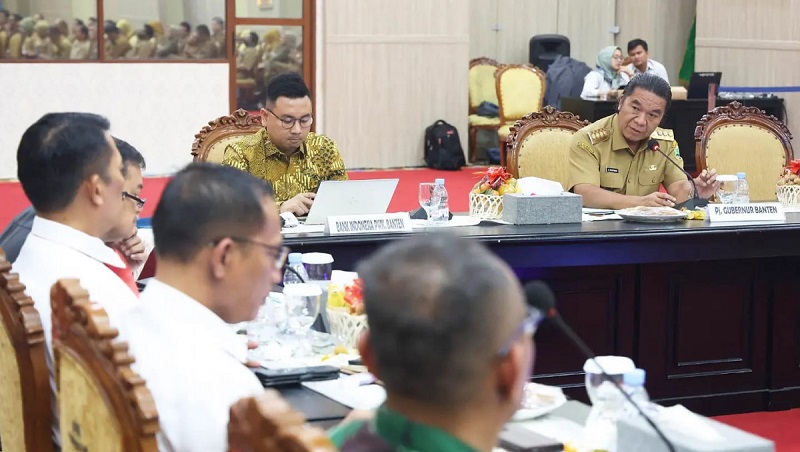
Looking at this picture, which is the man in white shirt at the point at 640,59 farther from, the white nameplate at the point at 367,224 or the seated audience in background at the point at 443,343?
the seated audience in background at the point at 443,343

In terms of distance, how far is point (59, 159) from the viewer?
2459 millimetres

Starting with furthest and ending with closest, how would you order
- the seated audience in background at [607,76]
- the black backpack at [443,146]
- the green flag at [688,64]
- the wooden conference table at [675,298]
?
1. the green flag at [688,64]
2. the black backpack at [443,146]
3. the seated audience in background at [607,76]
4. the wooden conference table at [675,298]

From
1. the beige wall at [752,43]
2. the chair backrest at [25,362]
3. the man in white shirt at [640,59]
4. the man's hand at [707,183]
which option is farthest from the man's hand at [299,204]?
the beige wall at [752,43]

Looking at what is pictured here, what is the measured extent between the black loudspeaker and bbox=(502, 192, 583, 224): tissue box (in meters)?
7.52

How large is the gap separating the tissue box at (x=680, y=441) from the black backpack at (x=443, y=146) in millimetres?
8617

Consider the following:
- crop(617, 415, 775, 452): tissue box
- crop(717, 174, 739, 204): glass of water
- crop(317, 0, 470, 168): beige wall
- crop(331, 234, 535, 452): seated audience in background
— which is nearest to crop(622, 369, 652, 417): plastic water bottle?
crop(617, 415, 775, 452): tissue box

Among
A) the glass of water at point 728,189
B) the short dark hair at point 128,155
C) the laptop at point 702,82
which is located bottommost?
the glass of water at point 728,189

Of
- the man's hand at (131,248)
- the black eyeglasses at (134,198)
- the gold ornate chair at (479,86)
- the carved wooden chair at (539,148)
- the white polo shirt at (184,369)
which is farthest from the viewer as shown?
the gold ornate chair at (479,86)

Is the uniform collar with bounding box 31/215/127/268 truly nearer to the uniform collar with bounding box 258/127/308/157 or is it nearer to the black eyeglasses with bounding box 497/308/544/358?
the black eyeglasses with bounding box 497/308/544/358

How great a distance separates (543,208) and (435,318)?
309 centimetres

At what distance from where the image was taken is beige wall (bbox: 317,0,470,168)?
10172 mm

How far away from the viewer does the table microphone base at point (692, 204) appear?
4.53m

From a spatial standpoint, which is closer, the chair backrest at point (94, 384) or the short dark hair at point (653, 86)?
the chair backrest at point (94, 384)

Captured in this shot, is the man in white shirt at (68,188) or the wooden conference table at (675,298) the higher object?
the man in white shirt at (68,188)
